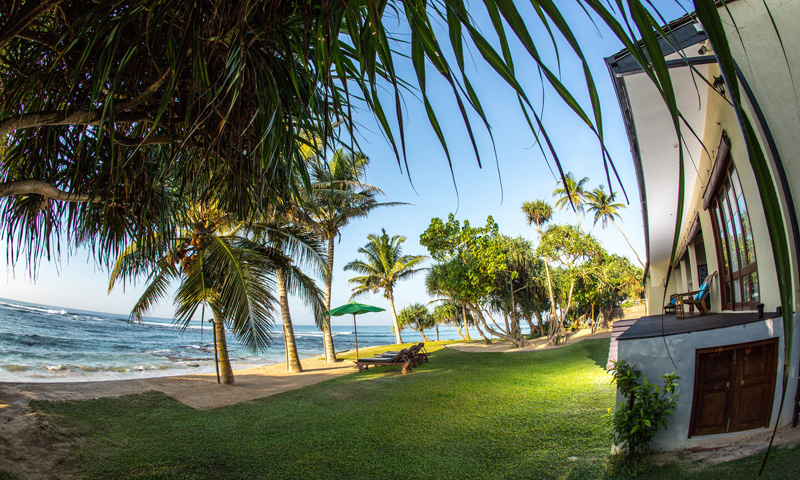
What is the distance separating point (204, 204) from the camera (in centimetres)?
319

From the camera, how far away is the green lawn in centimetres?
486

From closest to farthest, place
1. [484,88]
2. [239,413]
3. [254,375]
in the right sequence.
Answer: [484,88] → [239,413] → [254,375]

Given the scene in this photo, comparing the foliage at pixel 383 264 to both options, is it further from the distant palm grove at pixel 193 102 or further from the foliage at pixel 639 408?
the foliage at pixel 639 408

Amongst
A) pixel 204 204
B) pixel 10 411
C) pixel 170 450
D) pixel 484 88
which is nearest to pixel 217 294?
pixel 10 411

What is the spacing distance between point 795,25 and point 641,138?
212 cm

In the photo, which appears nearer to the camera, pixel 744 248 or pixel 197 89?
pixel 197 89

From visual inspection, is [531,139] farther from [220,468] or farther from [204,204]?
[220,468]

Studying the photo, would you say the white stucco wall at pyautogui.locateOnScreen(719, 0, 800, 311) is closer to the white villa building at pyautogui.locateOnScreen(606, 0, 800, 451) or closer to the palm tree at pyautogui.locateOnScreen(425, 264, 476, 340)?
the white villa building at pyautogui.locateOnScreen(606, 0, 800, 451)

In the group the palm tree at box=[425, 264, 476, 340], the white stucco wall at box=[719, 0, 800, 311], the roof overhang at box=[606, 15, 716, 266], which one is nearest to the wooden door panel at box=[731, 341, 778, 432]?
the white stucco wall at box=[719, 0, 800, 311]

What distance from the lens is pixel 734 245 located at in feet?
20.9

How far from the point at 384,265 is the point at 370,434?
20.8 m

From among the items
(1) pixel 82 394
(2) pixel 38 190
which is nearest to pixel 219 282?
(1) pixel 82 394

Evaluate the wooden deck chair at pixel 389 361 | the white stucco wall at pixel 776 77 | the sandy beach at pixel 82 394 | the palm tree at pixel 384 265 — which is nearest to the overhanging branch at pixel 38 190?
the sandy beach at pixel 82 394

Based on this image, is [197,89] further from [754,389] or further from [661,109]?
[754,389]
